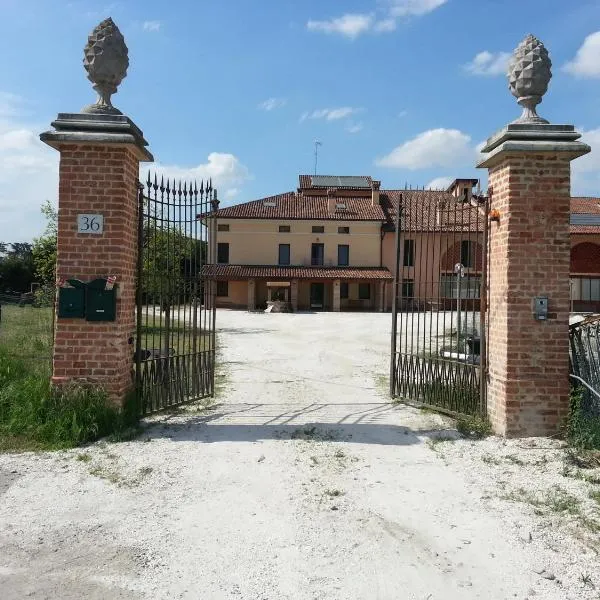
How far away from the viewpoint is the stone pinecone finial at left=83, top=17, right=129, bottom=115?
5653 millimetres

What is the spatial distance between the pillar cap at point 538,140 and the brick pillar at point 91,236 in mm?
3886

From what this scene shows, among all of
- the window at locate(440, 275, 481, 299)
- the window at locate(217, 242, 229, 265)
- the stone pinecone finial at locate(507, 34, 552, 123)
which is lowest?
the window at locate(440, 275, 481, 299)

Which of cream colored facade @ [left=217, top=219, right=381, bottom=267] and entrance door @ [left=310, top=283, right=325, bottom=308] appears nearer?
cream colored facade @ [left=217, top=219, right=381, bottom=267]

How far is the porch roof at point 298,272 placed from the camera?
3622 centimetres


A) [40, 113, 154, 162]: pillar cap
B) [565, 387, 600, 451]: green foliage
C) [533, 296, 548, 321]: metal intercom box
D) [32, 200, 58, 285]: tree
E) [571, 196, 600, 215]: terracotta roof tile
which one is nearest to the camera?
[565, 387, 600, 451]: green foliage

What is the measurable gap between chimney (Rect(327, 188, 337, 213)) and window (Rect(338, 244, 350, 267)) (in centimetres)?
286

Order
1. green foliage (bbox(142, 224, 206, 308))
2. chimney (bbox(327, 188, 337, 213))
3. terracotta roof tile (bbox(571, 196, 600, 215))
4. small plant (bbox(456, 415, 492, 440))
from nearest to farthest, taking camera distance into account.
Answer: small plant (bbox(456, 415, 492, 440)), green foliage (bbox(142, 224, 206, 308)), terracotta roof tile (bbox(571, 196, 600, 215)), chimney (bbox(327, 188, 337, 213))

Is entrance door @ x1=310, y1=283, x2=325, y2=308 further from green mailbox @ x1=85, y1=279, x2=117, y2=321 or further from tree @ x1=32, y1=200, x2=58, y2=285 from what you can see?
green mailbox @ x1=85, y1=279, x2=117, y2=321

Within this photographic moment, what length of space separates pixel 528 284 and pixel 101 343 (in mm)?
4522

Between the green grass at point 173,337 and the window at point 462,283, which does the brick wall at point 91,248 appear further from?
the window at point 462,283

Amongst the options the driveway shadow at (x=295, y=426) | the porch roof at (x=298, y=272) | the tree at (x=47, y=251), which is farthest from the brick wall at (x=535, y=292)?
the porch roof at (x=298, y=272)

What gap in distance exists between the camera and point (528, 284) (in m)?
5.57

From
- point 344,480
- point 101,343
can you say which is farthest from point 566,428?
point 101,343

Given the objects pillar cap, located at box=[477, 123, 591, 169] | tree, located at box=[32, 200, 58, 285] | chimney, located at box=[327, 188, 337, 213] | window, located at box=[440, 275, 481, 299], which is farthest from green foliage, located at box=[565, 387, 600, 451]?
chimney, located at box=[327, 188, 337, 213]
